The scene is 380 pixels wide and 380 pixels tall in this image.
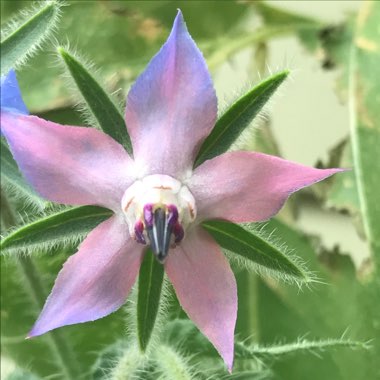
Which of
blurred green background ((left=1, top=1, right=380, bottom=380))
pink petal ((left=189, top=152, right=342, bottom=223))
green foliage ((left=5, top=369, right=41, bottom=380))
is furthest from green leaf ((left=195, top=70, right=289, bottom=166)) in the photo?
green foliage ((left=5, top=369, right=41, bottom=380))

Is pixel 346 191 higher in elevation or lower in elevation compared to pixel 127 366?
higher

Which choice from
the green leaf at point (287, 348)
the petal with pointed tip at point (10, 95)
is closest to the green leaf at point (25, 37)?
the petal with pointed tip at point (10, 95)

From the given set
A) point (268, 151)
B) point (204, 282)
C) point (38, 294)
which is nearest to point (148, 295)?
point (204, 282)

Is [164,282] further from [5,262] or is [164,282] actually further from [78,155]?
[5,262]

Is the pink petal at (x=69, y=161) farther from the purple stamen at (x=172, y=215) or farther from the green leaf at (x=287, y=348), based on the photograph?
the green leaf at (x=287, y=348)

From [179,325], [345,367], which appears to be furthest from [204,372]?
[345,367]

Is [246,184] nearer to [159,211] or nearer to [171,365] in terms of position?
[159,211]
